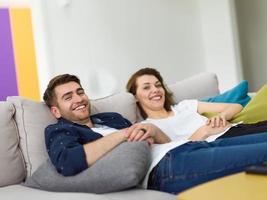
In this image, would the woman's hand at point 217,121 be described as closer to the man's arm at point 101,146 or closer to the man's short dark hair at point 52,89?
the man's arm at point 101,146

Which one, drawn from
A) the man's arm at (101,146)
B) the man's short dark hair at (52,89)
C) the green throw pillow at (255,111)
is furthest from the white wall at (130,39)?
the man's arm at (101,146)

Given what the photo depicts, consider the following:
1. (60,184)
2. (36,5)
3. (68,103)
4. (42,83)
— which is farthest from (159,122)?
(36,5)

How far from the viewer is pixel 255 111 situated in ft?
7.79

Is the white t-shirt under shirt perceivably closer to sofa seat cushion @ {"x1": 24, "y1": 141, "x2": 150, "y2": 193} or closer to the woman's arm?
the woman's arm

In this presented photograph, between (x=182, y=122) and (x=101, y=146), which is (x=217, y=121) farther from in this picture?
(x=101, y=146)

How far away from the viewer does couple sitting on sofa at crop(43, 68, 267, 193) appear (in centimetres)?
162

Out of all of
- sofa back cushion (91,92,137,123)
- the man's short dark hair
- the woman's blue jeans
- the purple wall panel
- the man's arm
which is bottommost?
the woman's blue jeans

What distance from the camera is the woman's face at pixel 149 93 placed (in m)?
2.47

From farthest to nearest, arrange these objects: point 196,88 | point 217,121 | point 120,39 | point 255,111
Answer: point 120,39 < point 196,88 < point 255,111 < point 217,121

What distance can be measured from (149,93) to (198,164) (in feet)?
3.03

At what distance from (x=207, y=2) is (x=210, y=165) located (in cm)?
300

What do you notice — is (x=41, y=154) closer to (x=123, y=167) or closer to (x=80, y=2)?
(x=123, y=167)

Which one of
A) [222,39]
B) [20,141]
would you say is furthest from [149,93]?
[222,39]

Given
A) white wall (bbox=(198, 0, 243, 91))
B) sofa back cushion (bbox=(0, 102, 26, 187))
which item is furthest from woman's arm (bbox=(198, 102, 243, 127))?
white wall (bbox=(198, 0, 243, 91))
